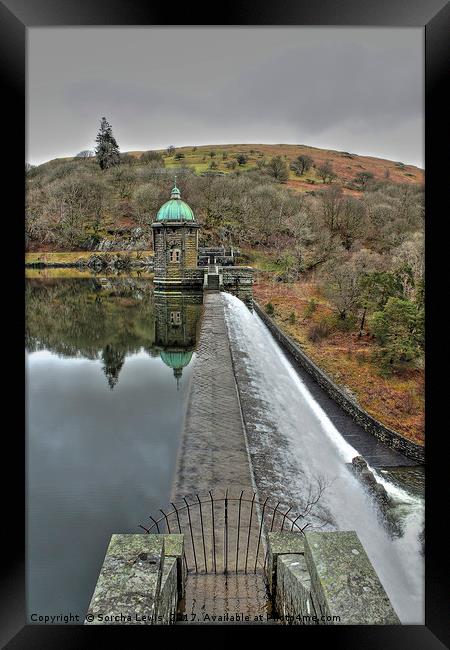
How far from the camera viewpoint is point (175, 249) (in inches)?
1203

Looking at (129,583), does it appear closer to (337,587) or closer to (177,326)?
(337,587)

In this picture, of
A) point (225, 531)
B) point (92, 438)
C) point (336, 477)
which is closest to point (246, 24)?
point (225, 531)

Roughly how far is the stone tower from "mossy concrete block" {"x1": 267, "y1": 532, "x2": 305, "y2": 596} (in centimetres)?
2775

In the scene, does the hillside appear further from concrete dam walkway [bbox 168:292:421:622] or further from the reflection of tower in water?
the reflection of tower in water

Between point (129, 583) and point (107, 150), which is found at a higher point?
point (107, 150)

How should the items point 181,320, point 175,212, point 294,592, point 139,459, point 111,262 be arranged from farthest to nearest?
1. point 111,262
2. point 175,212
3. point 181,320
4. point 139,459
5. point 294,592

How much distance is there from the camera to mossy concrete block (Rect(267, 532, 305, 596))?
3289 mm

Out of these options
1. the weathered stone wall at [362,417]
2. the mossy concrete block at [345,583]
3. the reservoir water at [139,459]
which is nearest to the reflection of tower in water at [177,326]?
the reservoir water at [139,459]

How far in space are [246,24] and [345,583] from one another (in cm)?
255

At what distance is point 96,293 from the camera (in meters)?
30.3

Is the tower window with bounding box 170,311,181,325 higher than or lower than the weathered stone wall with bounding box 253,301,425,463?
higher

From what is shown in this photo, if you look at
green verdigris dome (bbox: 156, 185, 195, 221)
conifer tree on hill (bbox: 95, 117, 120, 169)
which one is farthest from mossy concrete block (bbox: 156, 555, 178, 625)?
conifer tree on hill (bbox: 95, 117, 120, 169)
